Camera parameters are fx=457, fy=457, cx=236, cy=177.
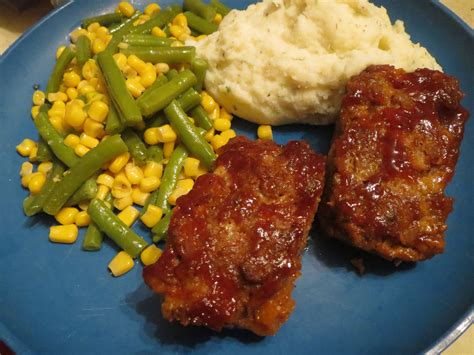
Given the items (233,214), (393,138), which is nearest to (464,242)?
(393,138)

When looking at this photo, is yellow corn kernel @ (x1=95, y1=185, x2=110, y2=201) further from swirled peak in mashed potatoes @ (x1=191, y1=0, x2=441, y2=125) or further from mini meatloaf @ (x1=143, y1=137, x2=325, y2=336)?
swirled peak in mashed potatoes @ (x1=191, y1=0, x2=441, y2=125)

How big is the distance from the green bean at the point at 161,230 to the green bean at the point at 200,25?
2549 mm

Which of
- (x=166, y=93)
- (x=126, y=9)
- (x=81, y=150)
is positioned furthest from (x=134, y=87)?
(x=126, y=9)

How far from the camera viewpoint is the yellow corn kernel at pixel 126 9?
5840mm

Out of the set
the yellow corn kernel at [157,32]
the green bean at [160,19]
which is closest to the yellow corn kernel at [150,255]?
the yellow corn kernel at [157,32]

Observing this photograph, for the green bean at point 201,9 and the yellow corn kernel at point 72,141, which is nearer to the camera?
the yellow corn kernel at point 72,141

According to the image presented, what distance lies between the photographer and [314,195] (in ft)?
12.4

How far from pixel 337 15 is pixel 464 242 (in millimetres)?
2562

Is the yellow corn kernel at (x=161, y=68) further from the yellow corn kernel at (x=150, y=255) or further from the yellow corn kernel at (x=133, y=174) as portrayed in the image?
the yellow corn kernel at (x=150, y=255)

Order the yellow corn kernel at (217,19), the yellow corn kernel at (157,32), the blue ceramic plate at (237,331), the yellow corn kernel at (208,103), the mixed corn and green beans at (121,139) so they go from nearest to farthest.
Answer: the blue ceramic plate at (237,331)
the mixed corn and green beans at (121,139)
the yellow corn kernel at (208,103)
the yellow corn kernel at (157,32)
the yellow corn kernel at (217,19)

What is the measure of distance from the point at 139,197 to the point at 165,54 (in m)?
1.64

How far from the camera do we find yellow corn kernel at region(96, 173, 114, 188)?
457cm

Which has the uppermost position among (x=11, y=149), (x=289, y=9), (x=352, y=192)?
(x=289, y=9)

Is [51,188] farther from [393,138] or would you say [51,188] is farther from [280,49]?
[393,138]
